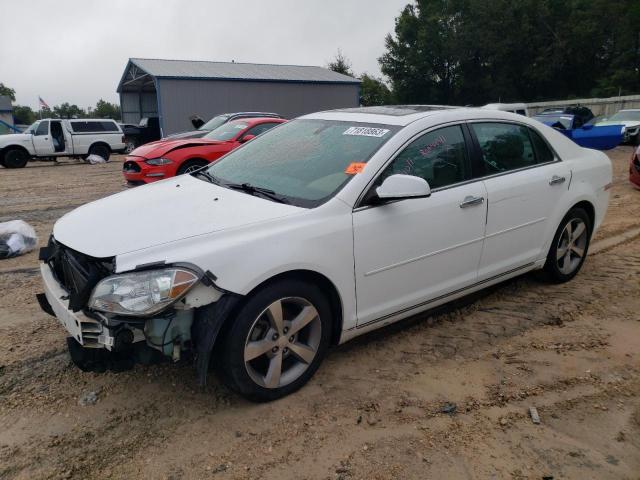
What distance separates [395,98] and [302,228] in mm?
48963

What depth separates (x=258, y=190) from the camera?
134 inches

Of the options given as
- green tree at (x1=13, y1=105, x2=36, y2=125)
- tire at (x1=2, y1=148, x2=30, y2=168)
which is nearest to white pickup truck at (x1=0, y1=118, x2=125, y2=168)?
tire at (x1=2, y1=148, x2=30, y2=168)

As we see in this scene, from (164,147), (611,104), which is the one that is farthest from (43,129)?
(611,104)

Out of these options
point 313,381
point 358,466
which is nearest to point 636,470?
point 358,466

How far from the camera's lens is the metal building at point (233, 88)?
1056 inches

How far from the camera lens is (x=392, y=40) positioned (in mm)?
49562

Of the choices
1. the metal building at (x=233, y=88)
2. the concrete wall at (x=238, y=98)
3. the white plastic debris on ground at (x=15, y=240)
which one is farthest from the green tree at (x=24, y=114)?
the white plastic debris on ground at (x=15, y=240)

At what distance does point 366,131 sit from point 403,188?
68 centimetres

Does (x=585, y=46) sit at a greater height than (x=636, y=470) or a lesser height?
greater

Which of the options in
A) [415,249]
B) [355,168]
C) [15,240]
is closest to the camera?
[355,168]

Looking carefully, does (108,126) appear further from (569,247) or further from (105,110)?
(105,110)

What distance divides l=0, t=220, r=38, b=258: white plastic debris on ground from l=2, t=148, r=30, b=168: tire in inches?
534

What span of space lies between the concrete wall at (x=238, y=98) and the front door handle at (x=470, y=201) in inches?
968

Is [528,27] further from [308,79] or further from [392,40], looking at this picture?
[308,79]
